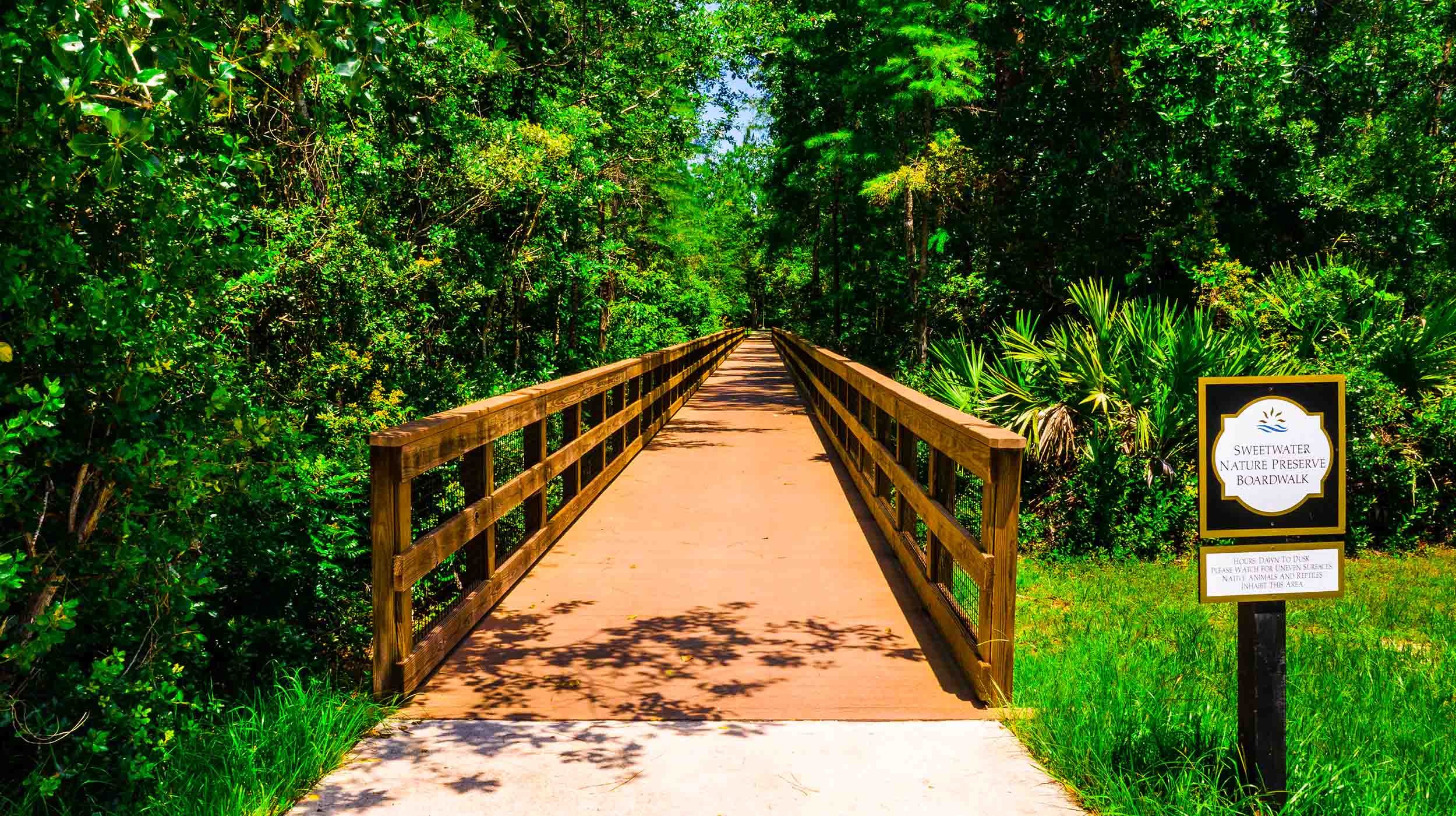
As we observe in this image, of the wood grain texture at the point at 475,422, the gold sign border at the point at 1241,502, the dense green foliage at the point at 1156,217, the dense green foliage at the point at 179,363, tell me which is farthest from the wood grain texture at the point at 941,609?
the dense green foliage at the point at 179,363

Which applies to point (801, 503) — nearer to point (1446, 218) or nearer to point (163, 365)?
point (163, 365)

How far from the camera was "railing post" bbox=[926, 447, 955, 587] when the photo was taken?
19.1ft

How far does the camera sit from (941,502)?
19.6 feet

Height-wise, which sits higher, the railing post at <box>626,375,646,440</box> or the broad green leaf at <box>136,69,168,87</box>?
the broad green leaf at <box>136,69,168,87</box>

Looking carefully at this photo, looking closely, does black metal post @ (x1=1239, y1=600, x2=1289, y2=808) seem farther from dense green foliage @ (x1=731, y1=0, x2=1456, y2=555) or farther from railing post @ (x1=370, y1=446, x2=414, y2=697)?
dense green foliage @ (x1=731, y1=0, x2=1456, y2=555)

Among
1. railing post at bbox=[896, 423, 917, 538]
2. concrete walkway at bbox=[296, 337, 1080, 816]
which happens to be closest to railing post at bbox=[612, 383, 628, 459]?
concrete walkway at bbox=[296, 337, 1080, 816]

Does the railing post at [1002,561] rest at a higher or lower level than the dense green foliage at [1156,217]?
lower

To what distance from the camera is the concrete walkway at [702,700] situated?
12.6ft

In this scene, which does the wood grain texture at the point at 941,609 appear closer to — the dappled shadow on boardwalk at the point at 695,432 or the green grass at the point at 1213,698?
the green grass at the point at 1213,698

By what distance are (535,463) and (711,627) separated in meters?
2.20

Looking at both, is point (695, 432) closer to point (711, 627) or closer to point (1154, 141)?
point (1154, 141)

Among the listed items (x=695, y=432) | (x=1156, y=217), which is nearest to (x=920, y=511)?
(x=1156, y=217)

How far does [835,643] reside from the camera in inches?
228

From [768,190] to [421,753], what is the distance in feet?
103
